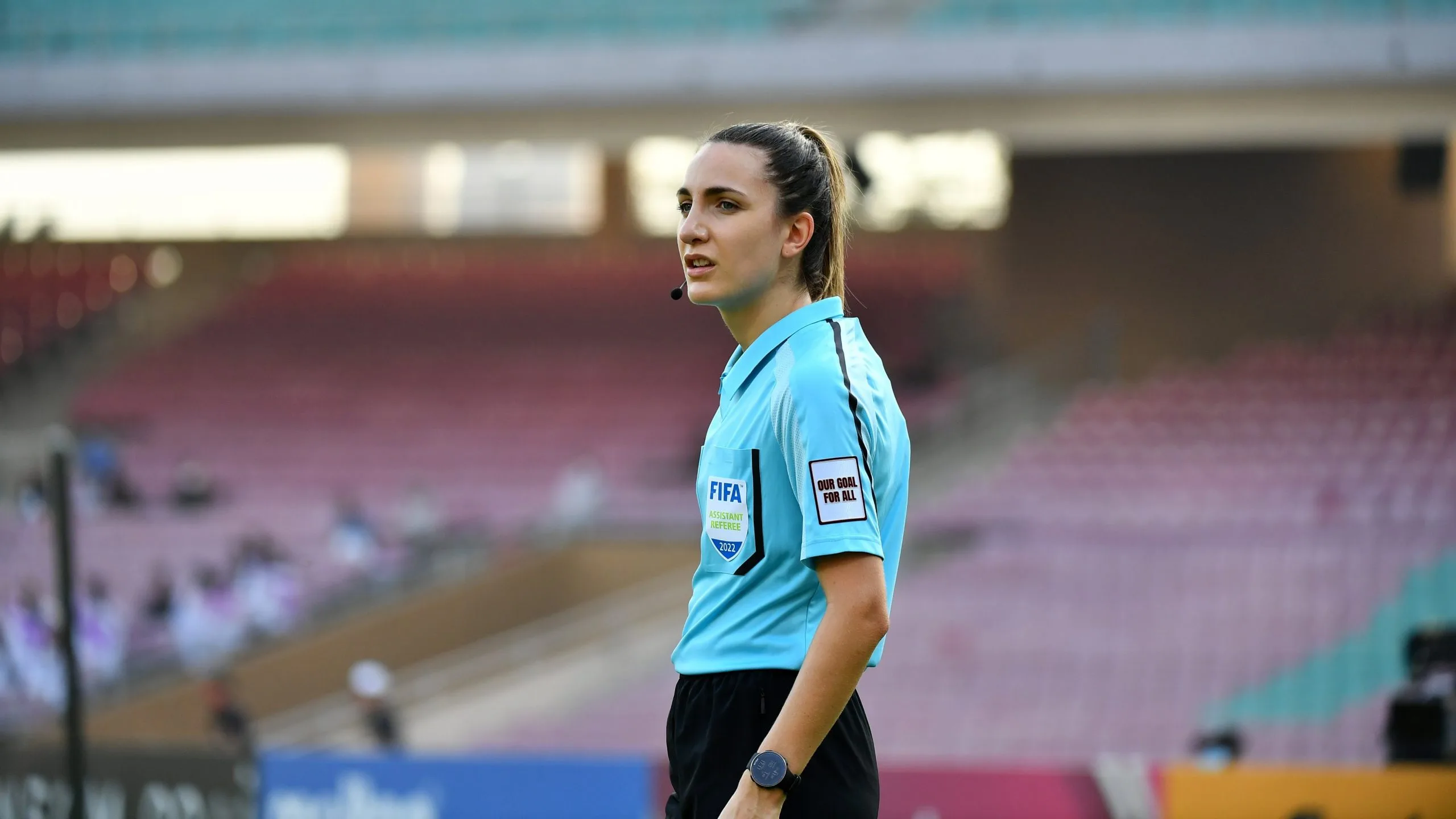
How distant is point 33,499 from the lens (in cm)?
865

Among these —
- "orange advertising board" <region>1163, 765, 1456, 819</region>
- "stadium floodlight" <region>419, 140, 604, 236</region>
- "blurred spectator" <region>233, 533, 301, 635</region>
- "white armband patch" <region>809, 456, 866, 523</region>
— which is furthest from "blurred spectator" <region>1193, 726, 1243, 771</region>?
"stadium floodlight" <region>419, 140, 604, 236</region>

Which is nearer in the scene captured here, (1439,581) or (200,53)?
(1439,581)

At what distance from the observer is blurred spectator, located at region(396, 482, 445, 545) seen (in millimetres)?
12844

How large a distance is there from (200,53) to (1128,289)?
9.50m

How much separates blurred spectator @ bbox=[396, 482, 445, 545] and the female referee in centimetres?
1085

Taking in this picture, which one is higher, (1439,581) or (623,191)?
(623,191)

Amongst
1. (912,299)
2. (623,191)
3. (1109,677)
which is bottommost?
(1109,677)

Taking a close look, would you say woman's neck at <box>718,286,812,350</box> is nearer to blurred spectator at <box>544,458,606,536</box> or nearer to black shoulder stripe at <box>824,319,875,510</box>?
black shoulder stripe at <box>824,319,875,510</box>

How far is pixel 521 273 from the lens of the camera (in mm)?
19156

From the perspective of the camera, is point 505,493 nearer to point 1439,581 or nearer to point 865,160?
point 865,160

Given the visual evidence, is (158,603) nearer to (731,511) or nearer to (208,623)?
(208,623)

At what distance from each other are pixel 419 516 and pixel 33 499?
4828 mm

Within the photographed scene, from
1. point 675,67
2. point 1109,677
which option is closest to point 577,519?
point 675,67

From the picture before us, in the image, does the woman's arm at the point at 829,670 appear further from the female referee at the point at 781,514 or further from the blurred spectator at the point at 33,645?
the blurred spectator at the point at 33,645
